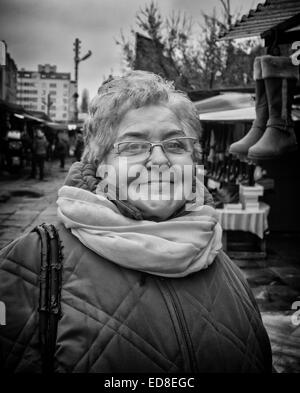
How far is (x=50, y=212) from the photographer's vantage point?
871cm

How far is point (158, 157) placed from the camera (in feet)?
3.92

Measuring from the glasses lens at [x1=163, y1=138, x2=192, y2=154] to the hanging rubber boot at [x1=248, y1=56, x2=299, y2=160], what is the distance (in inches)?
61.8

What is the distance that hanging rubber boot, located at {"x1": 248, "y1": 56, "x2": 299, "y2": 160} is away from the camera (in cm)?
269

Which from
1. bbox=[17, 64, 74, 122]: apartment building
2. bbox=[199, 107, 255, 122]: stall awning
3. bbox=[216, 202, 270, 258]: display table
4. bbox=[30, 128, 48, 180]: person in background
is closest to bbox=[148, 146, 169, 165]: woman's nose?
bbox=[17, 64, 74, 122]: apartment building

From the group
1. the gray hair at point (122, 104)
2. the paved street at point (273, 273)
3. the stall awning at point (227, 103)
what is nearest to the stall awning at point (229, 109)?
the stall awning at point (227, 103)

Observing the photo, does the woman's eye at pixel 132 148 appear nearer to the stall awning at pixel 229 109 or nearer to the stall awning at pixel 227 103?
the stall awning at pixel 229 109

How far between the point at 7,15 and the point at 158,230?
99 cm

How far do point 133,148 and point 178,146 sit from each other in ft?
0.53

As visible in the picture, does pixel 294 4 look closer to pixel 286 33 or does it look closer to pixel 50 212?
pixel 286 33

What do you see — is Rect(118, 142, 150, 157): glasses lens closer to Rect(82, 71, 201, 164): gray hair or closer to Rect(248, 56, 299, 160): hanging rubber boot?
Rect(82, 71, 201, 164): gray hair

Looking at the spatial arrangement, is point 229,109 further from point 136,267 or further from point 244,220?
point 136,267

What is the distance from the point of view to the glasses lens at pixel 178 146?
1.25 m
